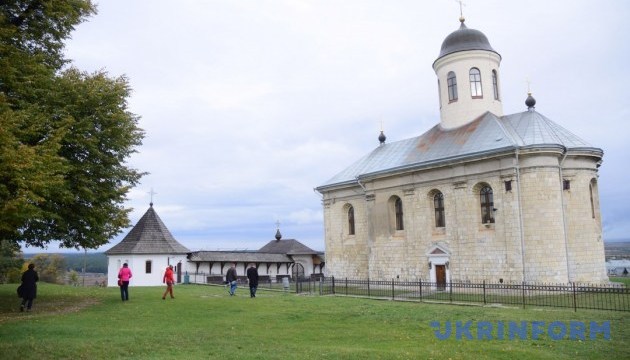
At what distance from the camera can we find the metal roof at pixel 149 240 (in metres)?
38.1

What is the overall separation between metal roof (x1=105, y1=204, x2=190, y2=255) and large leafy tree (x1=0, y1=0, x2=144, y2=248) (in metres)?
20.5

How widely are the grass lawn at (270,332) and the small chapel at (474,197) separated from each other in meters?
8.53

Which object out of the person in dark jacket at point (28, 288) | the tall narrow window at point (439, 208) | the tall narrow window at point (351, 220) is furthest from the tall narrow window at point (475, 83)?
the person in dark jacket at point (28, 288)

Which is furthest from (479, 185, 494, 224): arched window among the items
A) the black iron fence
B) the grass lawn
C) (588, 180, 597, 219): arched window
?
the grass lawn

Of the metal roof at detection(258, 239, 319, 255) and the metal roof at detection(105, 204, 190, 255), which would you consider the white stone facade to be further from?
the metal roof at detection(105, 204, 190, 255)

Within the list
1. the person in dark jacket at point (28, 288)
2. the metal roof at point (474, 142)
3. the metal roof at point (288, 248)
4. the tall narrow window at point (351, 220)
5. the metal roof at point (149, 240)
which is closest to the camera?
the person in dark jacket at point (28, 288)

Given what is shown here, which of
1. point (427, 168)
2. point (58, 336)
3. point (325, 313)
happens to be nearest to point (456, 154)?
point (427, 168)

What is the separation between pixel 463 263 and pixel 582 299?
7263 millimetres

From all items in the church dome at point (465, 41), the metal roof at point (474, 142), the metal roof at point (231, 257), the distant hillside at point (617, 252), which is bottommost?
the distant hillside at point (617, 252)

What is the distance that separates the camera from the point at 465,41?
103 feet

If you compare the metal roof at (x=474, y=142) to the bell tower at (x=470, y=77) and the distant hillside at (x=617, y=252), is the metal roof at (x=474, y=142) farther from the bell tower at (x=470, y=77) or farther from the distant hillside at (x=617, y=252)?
the distant hillside at (x=617, y=252)

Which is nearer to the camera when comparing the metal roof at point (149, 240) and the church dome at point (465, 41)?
the church dome at point (465, 41)

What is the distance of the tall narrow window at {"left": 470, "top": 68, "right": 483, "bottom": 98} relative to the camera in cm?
3120

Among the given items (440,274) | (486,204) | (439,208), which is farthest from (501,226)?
(440,274)
